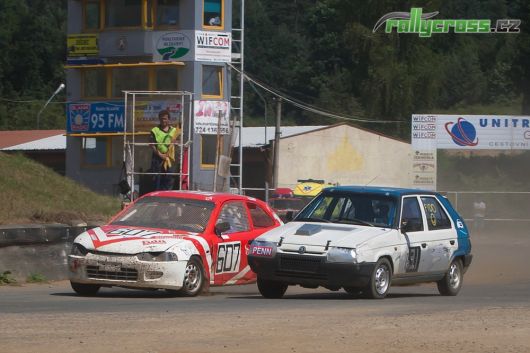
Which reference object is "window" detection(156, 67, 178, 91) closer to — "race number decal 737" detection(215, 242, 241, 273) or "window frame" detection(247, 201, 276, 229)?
Answer: "window frame" detection(247, 201, 276, 229)

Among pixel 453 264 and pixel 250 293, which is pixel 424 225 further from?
pixel 250 293

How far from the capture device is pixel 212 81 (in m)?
39.2

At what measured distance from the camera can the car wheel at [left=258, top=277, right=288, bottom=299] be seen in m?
14.7

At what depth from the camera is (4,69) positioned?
8625 cm

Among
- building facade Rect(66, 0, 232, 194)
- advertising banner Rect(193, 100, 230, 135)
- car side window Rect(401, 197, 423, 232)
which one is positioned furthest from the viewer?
building facade Rect(66, 0, 232, 194)

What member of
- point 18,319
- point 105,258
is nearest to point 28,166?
point 105,258

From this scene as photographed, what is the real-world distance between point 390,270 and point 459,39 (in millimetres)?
66045

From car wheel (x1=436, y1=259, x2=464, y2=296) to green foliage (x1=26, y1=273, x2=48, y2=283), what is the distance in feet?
19.5

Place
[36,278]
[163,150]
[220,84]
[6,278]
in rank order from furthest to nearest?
[220,84] → [163,150] → [36,278] → [6,278]

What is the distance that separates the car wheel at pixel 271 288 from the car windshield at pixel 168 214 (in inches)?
43.0

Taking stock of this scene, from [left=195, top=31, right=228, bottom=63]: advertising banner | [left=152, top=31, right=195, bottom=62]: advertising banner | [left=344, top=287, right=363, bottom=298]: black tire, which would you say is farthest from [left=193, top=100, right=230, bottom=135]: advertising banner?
[left=344, top=287, right=363, bottom=298]: black tire

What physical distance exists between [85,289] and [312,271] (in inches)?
114

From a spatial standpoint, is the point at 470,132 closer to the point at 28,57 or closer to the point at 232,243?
the point at 232,243

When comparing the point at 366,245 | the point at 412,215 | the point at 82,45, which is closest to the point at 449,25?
the point at 82,45
